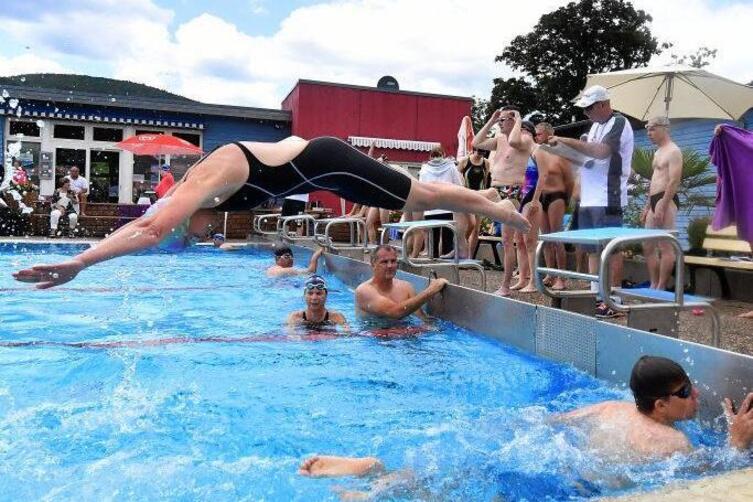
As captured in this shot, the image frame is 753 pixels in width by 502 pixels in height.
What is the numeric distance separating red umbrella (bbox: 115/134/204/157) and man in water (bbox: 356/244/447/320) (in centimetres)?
1291

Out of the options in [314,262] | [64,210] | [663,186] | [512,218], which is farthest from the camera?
[64,210]

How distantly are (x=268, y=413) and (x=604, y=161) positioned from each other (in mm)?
3901

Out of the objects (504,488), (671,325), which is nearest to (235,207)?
(504,488)

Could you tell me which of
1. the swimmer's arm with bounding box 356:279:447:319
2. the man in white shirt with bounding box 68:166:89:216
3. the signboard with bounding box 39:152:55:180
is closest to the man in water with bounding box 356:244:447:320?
the swimmer's arm with bounding box 356:279:447:319

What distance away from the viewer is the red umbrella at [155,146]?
18.3 m

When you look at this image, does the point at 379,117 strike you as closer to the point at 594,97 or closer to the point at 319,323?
the point at 319,323

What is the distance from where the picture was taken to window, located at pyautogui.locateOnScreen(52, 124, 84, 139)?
21125 millimetres

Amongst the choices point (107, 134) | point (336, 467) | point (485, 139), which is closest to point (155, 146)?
point (107, 134)

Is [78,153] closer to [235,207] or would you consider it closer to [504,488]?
[235,207]

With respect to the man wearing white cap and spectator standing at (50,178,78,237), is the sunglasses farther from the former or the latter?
spectator standing at (50,178,78,237)

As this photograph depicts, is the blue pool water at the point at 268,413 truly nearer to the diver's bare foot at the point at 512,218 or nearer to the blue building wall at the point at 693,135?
Answer: the diver's bare foot at the point at 512,218

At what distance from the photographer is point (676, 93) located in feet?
30.2

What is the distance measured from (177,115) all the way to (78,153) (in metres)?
3.28

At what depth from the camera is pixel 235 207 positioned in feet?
14.6
